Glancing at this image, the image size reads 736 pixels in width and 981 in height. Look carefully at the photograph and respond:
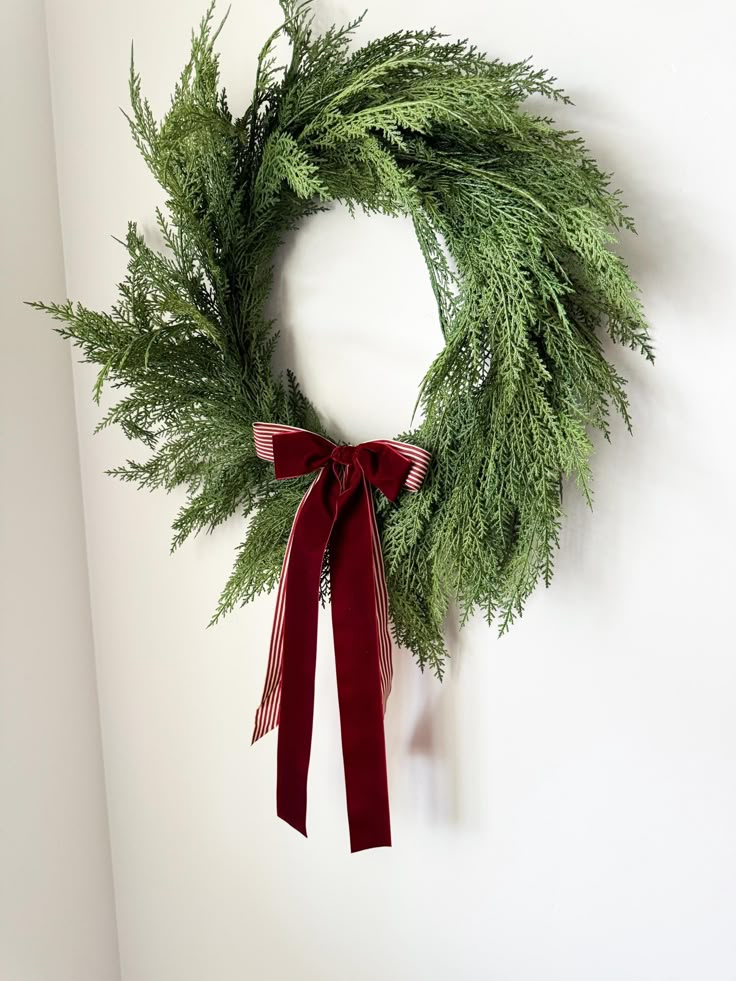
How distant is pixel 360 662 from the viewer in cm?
83

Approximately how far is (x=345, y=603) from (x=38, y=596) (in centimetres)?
48

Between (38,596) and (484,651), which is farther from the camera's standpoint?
(38,596)

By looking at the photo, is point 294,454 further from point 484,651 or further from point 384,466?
point 484,651

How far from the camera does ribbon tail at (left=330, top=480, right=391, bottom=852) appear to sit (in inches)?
32.3

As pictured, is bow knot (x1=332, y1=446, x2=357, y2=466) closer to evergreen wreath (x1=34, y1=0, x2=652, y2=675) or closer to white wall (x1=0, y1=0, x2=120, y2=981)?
evergreen wreath (x1=34, y1=0, x2=652, y2=675)

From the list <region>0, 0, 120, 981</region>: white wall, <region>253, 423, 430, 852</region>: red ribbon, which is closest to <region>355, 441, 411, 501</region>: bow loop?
<region>253, 423, 430, 852</region>: red ribbon

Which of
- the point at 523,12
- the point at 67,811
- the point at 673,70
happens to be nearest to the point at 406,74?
the point at 523,12

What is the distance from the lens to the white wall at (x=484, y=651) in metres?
0.75

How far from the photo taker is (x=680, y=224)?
0.74 meters

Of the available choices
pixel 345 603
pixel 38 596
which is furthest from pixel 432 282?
pixel 38 596

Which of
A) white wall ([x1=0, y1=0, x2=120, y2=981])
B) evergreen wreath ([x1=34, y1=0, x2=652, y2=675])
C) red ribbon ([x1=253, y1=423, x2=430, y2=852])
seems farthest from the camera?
white wall ([x1=0, y1=0, x2=120, y2=981])

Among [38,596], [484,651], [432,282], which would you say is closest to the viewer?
[432,282]

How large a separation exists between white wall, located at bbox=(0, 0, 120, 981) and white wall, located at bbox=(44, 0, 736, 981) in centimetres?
3

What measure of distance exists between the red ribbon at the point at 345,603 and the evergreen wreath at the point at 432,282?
0.04 m
